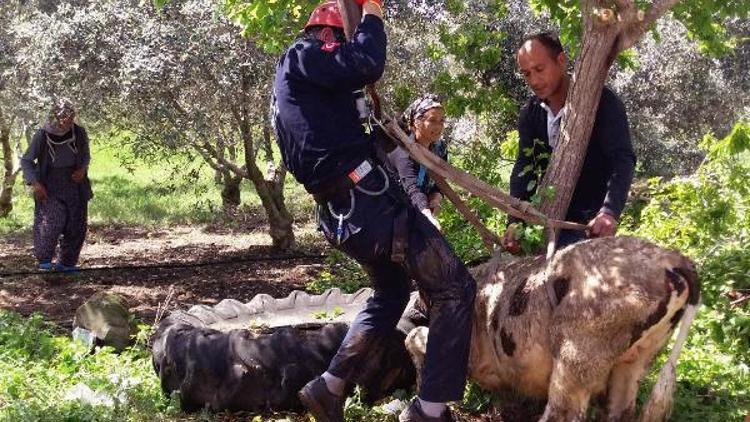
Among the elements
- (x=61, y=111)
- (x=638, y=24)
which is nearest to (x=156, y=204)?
(x=61, y=111)

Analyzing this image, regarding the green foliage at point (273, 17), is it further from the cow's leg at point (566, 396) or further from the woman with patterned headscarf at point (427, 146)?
the cow's leg at point (566, 396)

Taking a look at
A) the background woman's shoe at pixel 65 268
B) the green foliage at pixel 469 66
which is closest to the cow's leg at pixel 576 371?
the green foliage at pixel 469 66

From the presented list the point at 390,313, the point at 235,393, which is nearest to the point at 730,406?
the point at 390,313

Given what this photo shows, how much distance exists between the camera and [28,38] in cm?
1174

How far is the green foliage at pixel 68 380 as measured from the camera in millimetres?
4582

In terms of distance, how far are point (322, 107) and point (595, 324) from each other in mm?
1484

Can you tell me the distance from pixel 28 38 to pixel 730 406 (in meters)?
10.4

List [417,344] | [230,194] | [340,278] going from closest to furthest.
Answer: [417,344] < [340,278] < [230,194]

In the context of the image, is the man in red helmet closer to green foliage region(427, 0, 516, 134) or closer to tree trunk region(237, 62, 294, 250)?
green foliage region(427, 0, 516, 134)

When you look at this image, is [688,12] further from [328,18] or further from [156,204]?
[156,204]

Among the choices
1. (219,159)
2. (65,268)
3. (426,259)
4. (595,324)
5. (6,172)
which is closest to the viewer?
(595,324)

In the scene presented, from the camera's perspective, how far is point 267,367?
472cm

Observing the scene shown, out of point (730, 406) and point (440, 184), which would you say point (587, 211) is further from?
point (730, 406)

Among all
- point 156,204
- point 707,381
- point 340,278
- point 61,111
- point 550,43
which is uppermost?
point 550,43
